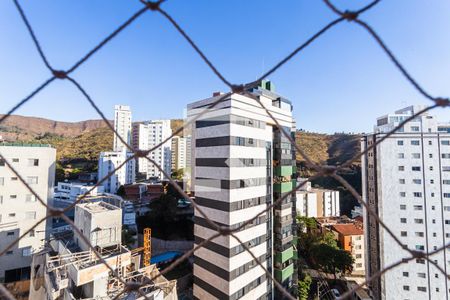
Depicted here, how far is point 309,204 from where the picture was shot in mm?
12875

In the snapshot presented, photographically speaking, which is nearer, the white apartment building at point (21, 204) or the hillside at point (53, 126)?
the white apartment building at point (21, 204)

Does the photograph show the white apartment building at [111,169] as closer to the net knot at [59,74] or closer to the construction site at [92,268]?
the construction site at [92,268]

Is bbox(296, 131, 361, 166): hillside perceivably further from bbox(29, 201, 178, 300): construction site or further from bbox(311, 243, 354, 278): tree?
bbox(29, 201, 178, 300): construction site

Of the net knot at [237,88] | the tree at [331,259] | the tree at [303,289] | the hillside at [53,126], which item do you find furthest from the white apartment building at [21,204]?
the hillside at [53,126]

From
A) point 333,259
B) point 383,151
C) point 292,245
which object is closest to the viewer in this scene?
point 292,245

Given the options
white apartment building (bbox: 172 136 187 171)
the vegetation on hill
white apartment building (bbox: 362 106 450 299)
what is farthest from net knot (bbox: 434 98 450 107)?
white apartment building (bbox: 172 136 187 171)

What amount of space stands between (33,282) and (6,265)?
1.95m

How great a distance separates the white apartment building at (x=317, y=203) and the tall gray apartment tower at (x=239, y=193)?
707 cm

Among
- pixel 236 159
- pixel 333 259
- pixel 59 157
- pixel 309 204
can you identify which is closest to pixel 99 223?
pixel 236 159

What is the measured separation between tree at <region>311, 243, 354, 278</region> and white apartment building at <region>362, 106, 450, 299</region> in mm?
1038

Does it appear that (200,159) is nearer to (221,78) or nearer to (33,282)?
(33,282)

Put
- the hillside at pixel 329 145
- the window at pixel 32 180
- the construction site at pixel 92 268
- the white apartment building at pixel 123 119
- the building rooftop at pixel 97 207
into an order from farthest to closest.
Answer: the white apartment building at pixel 123 119 → the hillside at pixel 329 145 → the window at pixel 32 180 → the building rooftop at pixel 97 207 → the construction site at pixel 92 268

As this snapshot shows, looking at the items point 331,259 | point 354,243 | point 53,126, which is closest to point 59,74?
point 331,259

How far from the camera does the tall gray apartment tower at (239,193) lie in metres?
4.44
